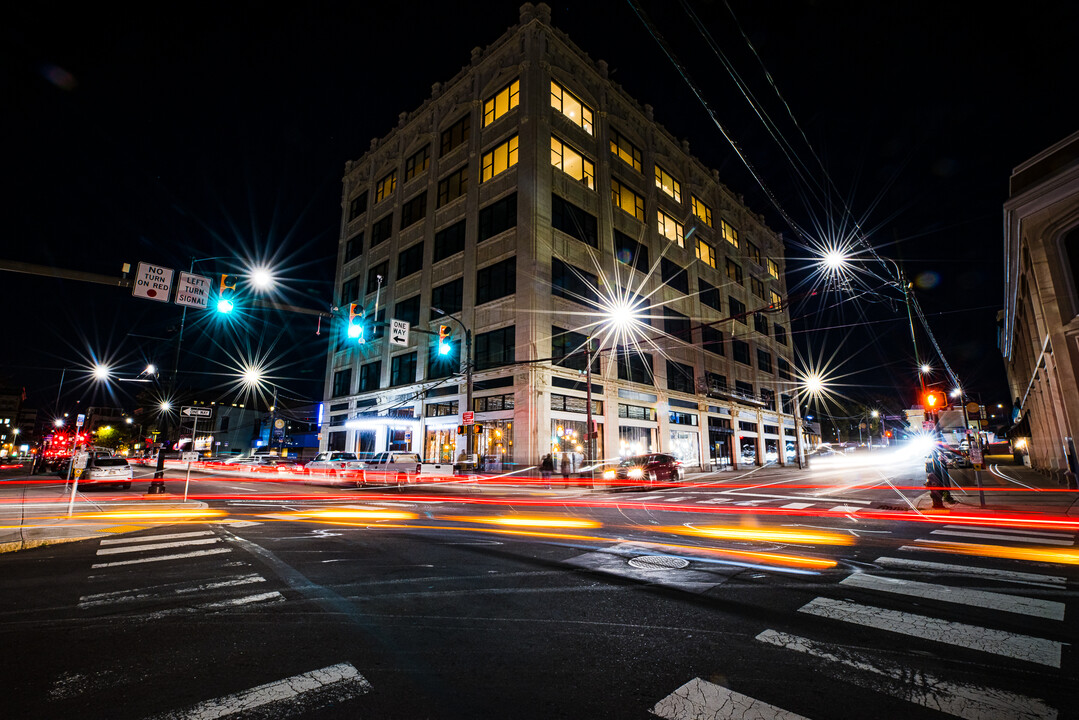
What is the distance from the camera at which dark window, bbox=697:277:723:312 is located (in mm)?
44812

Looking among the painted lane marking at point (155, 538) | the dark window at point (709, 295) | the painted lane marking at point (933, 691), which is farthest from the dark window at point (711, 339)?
the painted lane marking at point (933, 691)

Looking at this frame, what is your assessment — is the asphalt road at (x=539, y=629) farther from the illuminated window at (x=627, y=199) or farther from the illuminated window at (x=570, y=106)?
the illuminated window at (x=570, y=106)

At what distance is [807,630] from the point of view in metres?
4.30

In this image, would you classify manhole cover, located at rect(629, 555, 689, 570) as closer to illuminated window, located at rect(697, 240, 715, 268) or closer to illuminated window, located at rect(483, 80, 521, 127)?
illuminated window, located at rect(483, 80, 521, 127)

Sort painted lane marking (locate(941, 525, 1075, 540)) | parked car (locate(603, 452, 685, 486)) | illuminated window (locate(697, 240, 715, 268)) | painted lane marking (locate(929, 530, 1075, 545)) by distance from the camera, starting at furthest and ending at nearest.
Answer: illuminated window (locate(697, 240, 715, 268))
parked car (locate(603, 452, 685, 486))
painted lane marking (locate(941, 525, 1075, 540))
painted lane marking (locate(929, 530, 1075, 545))

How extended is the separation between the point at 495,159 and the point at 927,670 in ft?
116

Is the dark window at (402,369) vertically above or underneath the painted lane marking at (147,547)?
above

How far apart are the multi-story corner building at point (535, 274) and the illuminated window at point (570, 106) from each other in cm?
14

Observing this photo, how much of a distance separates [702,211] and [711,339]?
553 inches

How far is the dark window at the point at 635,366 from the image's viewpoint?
34509mm

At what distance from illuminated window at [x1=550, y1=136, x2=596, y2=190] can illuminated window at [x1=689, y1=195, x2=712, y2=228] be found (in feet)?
52.6

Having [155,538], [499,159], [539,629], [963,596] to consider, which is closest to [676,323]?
[499,159]

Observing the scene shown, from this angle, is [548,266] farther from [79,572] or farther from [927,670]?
[927,670]

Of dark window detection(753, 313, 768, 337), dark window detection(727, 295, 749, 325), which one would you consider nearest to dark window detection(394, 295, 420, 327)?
dark window detection(727, 295, 749, 325)
